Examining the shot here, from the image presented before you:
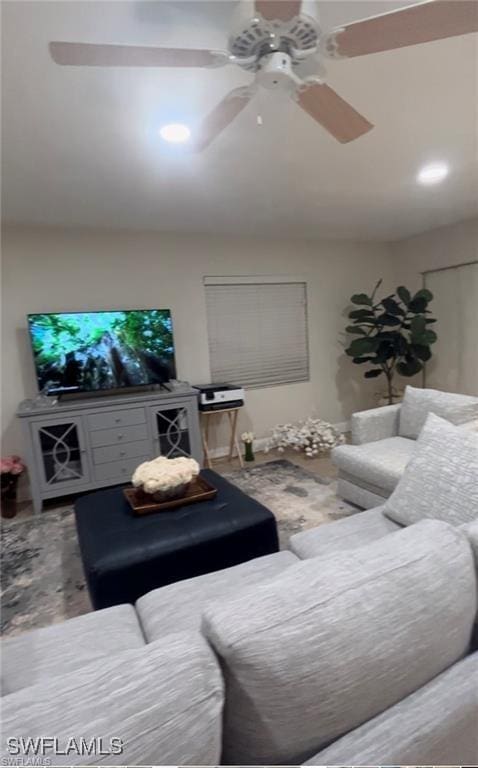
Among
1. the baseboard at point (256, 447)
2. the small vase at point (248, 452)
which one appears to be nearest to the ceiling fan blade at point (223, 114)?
the small vase at point (248, 452)

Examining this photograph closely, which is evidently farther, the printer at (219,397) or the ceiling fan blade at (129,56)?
the printer at (219,397)

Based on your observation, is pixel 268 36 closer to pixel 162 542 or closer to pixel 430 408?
pixel 162 542

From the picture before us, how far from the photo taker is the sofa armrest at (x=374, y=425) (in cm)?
280

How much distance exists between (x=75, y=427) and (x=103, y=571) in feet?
5.63

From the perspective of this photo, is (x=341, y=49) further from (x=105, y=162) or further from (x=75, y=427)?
(x=75, y=427)

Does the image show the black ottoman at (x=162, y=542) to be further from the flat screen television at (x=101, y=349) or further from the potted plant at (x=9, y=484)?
the flat screen television at (x=101, y=349)

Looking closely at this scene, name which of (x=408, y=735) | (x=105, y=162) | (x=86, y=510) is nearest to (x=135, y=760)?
(x=408, y=735)

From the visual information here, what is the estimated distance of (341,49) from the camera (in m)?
1.10

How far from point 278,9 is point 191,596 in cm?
175

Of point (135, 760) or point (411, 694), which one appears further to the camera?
point (411, 694)

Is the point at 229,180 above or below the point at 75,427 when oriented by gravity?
above

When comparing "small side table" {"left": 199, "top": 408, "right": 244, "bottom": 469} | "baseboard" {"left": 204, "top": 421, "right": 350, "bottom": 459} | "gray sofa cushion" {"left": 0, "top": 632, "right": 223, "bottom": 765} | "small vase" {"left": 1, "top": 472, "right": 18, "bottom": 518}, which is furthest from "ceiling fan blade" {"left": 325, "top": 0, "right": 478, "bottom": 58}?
"baseboard" {"left": 204, "top": 421, "right": 350, "bottom": 459}

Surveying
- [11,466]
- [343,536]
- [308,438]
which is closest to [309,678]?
[343,536]

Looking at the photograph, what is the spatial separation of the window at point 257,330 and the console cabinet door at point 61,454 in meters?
1.50
